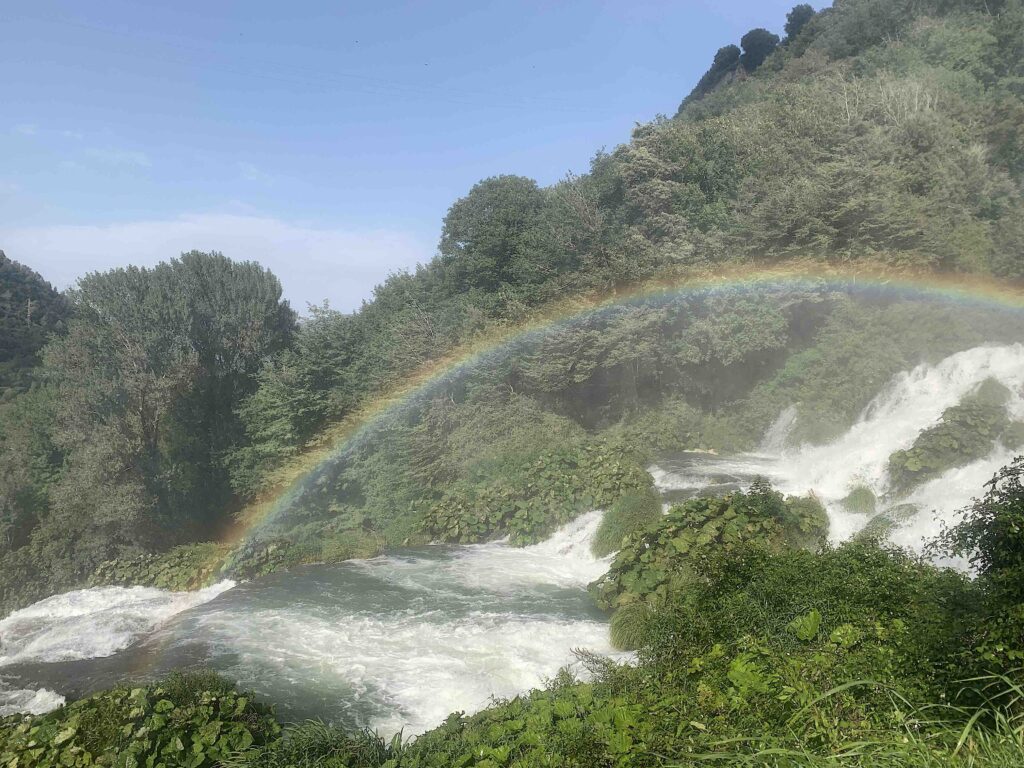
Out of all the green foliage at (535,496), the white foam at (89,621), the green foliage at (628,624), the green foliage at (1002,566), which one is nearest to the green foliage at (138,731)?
the green foliage at (628,624)

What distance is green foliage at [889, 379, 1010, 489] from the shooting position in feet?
47.3

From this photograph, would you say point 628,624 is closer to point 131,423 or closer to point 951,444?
point 951,444

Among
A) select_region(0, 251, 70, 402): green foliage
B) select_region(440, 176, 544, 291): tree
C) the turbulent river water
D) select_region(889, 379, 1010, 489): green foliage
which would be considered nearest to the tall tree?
select_region(0, 251, 70, 402): green foliage

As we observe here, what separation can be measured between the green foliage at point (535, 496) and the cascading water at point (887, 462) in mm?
1538

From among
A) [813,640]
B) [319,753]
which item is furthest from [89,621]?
[813,640]

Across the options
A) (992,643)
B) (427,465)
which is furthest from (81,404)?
(992,643)

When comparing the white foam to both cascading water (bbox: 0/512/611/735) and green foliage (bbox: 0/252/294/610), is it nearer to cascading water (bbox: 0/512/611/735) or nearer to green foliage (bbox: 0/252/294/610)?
cascading water (bbox: 0/512/611/735)

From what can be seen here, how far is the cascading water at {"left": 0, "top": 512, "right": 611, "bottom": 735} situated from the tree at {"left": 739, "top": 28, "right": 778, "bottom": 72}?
2549 inches

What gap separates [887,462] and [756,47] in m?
65.6

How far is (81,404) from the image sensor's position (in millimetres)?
26234

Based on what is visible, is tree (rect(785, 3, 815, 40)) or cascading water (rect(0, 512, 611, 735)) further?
tree (rect(785, 3, 815, 40))

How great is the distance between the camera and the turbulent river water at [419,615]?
10.6m

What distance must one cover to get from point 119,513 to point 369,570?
37.3 ft

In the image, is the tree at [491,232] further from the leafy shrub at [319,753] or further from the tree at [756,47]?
the tree at [756,47]
